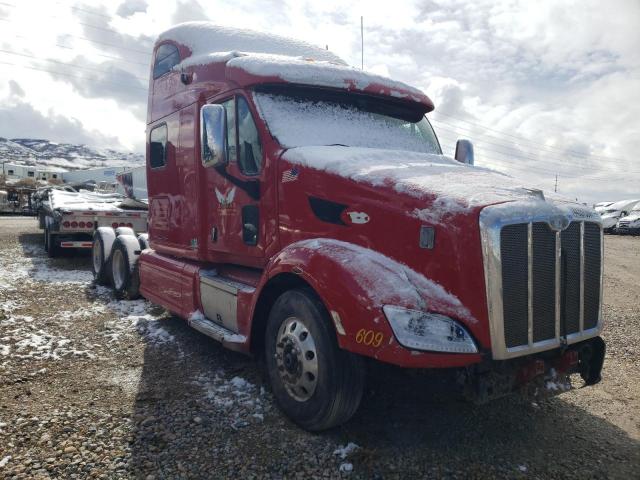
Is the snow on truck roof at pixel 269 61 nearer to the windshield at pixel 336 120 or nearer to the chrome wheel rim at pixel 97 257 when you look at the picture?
the windshield at pixel 336 120

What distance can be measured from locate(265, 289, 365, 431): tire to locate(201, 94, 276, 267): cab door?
805 millimetres

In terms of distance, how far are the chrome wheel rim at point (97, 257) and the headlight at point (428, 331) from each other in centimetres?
680

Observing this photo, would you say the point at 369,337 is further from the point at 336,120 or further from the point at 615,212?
the point at 615,212

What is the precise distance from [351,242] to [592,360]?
1870 mm

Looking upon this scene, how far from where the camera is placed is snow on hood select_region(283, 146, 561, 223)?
290 cm

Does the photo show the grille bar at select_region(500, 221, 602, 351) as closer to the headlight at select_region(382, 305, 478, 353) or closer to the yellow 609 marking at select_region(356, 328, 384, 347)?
the headlight at select_region(382, 305, 478, 353)

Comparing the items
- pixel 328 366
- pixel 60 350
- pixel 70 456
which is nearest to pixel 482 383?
pixel 328 366

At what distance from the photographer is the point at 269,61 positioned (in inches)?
163

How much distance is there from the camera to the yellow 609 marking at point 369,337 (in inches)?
109

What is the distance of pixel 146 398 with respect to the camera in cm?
383

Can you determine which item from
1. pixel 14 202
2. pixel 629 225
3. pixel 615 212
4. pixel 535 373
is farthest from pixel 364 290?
pixel 615 212

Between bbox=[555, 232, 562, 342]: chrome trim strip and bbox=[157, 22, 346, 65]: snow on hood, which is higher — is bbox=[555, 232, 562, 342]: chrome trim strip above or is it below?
below

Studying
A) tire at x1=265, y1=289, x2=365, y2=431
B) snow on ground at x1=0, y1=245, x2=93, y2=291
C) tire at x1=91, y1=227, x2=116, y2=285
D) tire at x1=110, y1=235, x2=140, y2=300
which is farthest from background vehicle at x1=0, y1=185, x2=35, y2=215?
tire at x1=265, y1=289, x2=365, y2=431

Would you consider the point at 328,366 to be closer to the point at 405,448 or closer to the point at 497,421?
the point at 405,448
